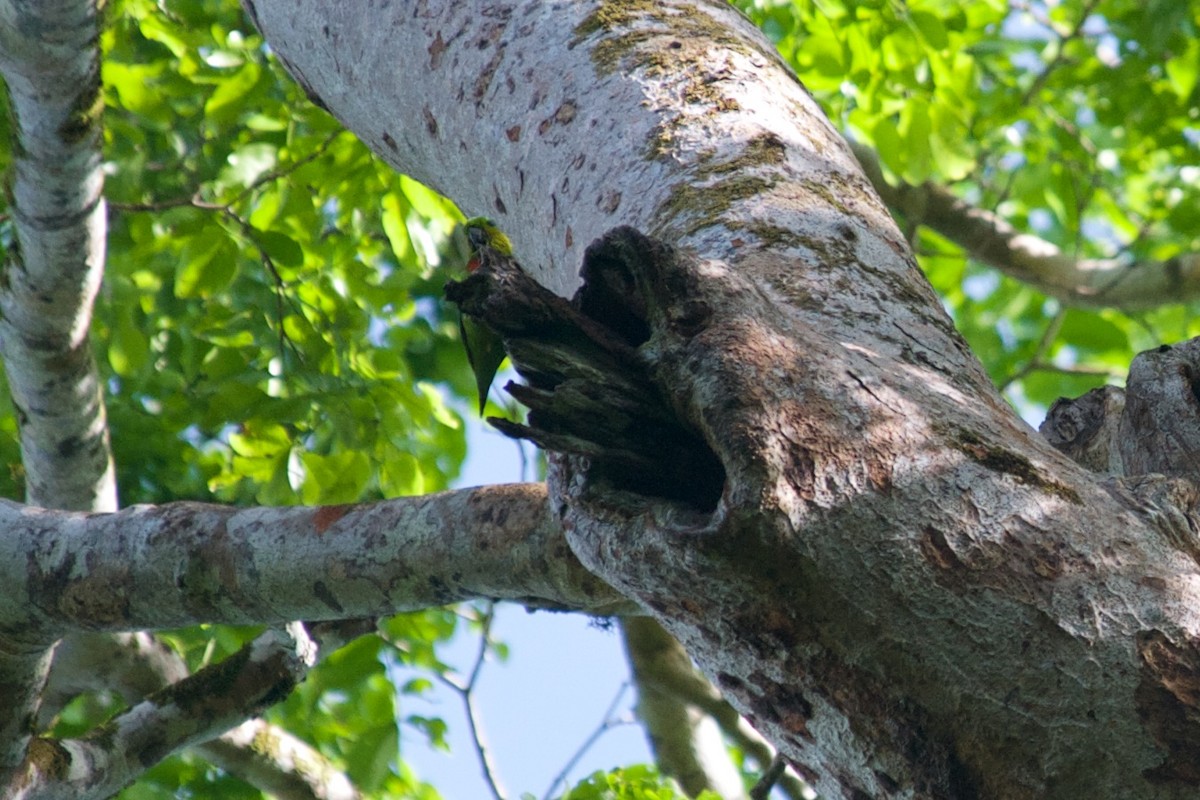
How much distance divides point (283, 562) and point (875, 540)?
1529mm

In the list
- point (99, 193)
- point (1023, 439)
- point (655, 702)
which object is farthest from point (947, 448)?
point (655, 702)

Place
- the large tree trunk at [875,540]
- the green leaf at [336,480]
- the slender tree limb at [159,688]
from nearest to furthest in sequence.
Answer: the large tree trunk at [875,540] < the green leaf at [336,480] < the slender tree limb at [159,688]

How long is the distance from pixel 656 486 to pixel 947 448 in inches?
12.1

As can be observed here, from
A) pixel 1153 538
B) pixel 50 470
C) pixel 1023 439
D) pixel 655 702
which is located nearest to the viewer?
pixel 1153 538

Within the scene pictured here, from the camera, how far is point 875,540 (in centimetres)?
105

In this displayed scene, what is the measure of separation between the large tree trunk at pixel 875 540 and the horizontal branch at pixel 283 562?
92cm

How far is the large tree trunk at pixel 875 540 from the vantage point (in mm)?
1006

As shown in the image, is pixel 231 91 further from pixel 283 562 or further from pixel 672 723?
pixel 672 723

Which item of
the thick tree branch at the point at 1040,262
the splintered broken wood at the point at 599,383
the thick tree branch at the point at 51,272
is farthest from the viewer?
the thick tree branch at the point at 1040,262

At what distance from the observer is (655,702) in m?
4.88

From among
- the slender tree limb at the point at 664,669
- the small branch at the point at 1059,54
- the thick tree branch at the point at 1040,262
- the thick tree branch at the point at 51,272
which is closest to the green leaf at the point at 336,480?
the thick tree branch at the point at 51,272

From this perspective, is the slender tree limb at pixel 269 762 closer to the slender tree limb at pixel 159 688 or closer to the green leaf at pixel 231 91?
the slender tree limb at pixel 159 688

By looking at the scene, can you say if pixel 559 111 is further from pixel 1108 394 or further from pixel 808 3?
pixel 808 3

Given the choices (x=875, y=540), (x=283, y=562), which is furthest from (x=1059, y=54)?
(x=875, y=540)
